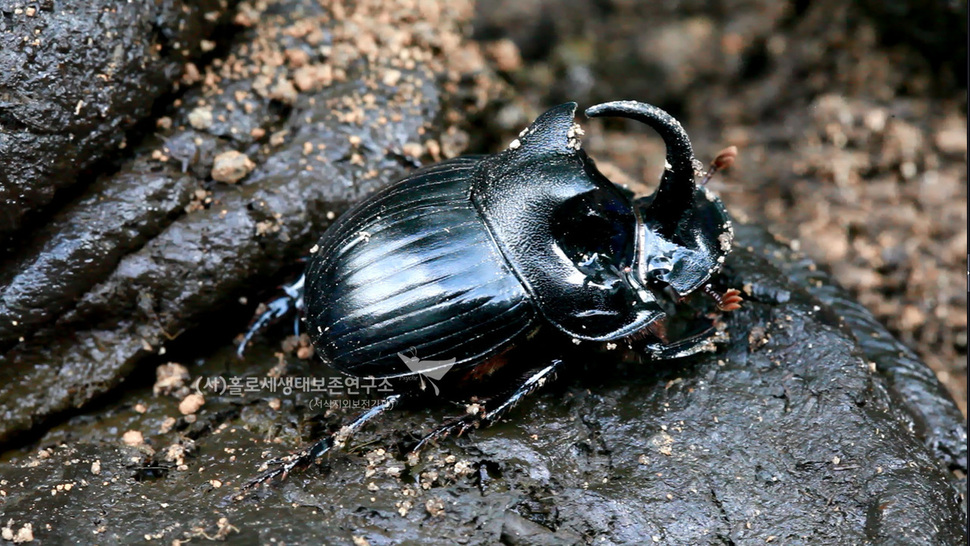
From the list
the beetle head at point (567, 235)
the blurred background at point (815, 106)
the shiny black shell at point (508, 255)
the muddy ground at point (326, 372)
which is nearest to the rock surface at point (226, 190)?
the muddy ground at point (326, 372)

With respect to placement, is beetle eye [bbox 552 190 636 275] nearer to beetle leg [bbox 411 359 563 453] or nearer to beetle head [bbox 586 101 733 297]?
beetle head [bbox 586 101 733 297]

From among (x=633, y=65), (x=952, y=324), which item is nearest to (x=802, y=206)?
(x=952, y=324)

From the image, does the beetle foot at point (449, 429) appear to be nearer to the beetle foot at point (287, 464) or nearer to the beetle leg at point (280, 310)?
the beetle foot at point (287, 464)

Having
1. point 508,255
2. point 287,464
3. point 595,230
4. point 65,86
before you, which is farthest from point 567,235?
point 65,86

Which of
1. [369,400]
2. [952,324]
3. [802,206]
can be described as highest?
[369,400]

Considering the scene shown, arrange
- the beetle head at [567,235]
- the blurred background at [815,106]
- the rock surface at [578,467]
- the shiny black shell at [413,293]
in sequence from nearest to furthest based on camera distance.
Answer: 1. the rock surface at [578,467]
2. the shiny black shell at [413,293]
3. the beetle head at [567,235]
4. the blurred background at [815,106]

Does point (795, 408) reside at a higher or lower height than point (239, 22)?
lower

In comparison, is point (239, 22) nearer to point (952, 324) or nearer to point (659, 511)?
point (659, 511)
